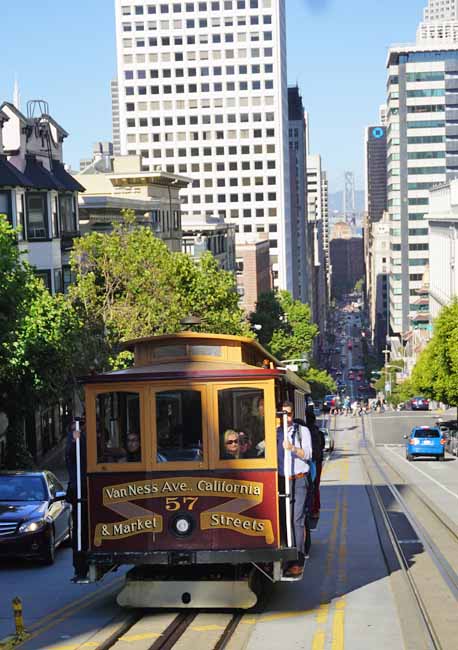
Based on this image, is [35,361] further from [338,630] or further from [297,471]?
[338,630]

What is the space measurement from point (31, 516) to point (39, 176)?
31.4 metres

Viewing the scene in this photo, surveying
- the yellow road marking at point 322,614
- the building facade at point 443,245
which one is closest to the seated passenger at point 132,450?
the yellow road marking at point 322,614

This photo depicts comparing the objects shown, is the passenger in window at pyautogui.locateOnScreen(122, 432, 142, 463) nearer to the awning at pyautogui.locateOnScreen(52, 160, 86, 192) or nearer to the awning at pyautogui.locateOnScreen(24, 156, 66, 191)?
the awning at pyautogui.locateOnScreen(24, 156, 66, 191)

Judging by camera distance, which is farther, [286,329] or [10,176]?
[286,329]

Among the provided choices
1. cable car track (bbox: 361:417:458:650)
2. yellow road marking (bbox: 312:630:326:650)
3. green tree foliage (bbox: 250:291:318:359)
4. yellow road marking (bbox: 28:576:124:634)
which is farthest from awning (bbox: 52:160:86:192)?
green tree foliage (bbox: 250:291:318:359)

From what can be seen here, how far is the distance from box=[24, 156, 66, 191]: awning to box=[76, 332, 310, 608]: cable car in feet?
114

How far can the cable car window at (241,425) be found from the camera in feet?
47.2

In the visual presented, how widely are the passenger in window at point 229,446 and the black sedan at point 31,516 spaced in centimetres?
479

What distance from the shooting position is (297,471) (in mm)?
14531

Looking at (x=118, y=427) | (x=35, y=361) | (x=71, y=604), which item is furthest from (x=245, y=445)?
(x=35, y=361)

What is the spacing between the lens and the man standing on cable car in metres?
14.4

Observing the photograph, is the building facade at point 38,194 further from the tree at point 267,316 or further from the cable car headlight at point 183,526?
the tree at point 267,316

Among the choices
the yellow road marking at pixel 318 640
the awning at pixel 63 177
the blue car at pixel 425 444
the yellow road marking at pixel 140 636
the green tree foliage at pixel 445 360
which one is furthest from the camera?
the green tree foliage at pixel 445 360

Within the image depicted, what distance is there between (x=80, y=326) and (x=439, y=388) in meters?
40.3
